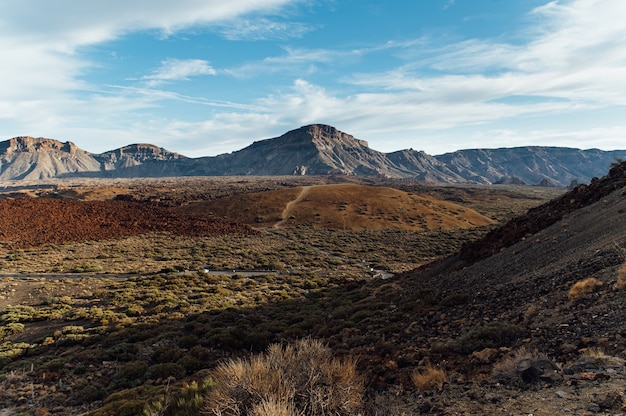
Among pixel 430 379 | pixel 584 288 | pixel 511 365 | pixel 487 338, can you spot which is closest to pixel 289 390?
pixel 430 379

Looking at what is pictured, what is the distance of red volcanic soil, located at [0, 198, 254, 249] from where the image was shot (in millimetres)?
43228

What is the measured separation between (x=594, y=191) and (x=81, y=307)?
3252cm

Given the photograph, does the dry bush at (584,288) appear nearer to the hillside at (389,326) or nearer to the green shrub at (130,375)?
the hillside at (389,326)

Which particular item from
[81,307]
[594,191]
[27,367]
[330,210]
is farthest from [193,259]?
[330,210]

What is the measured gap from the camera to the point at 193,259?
3750 cm

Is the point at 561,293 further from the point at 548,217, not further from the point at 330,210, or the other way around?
the point at 330,210

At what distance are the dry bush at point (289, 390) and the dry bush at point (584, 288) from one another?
6.52m

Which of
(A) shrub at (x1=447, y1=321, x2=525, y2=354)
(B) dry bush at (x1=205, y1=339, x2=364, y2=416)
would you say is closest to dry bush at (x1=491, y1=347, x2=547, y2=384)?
(A) shrub at (x1=447, y1=321, x2=525, y2=354)

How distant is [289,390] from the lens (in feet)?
19.5

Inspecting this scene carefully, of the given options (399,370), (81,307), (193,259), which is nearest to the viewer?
(399,370)

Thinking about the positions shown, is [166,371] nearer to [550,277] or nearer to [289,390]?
[289,390]

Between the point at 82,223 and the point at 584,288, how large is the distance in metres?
57.1

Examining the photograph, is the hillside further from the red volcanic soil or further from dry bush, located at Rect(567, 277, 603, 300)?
the red volcanic soil

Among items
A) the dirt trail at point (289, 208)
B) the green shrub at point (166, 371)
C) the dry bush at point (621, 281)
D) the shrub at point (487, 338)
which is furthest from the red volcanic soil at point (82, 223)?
the dry bush at point (621, 281)
